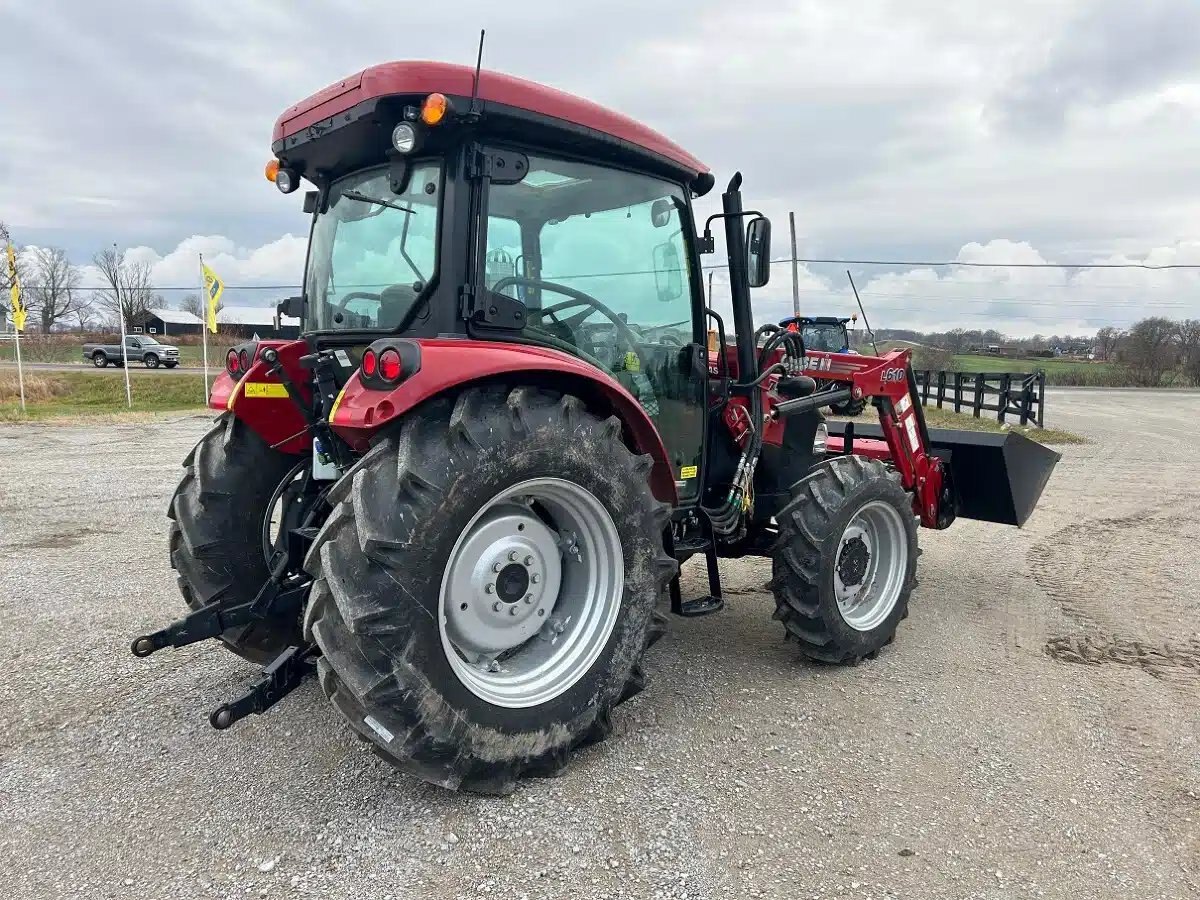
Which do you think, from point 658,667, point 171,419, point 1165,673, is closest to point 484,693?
point 658,667

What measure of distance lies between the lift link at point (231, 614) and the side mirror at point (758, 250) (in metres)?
2.33

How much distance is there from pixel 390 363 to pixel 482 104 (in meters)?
0.95

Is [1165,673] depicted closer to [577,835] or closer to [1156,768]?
[1156,768]

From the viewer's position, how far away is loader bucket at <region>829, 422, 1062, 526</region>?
17.4 feet

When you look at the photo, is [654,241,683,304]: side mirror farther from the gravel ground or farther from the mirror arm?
the gravel ground

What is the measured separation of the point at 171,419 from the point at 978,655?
56.3 ft

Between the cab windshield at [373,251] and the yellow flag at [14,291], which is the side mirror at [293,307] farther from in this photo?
the yellow flag at [14,291]

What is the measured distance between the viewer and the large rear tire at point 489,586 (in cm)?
249

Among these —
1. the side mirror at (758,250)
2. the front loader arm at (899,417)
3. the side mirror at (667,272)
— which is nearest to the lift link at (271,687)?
the side mirror at (667,272)

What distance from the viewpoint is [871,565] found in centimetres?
438

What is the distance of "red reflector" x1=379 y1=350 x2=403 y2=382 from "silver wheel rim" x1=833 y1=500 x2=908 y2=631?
2.42 metres

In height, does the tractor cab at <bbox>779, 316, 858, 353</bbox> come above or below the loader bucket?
above

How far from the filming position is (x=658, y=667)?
3.97 meters

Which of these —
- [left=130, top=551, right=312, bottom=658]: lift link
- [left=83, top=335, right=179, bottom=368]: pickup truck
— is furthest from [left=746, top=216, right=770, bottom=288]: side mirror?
[left=83, top=335, right=179, bottom=368]: pickup truck
